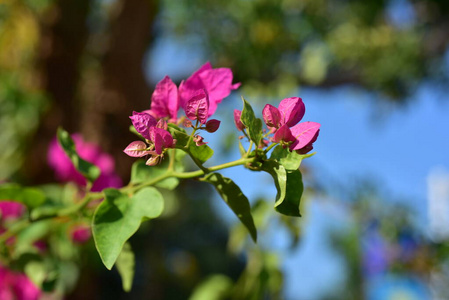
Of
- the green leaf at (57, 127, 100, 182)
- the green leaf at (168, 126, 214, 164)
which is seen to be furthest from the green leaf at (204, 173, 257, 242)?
the green leaf at (57, 127, 100, 182)

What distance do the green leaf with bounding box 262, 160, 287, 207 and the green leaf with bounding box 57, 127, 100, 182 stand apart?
0.48 ft

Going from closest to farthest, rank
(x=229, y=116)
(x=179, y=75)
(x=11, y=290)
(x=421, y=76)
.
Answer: (x=11, y=290)
(x=229, y=116)
(x=421, y=76)
(x=179, y=75)

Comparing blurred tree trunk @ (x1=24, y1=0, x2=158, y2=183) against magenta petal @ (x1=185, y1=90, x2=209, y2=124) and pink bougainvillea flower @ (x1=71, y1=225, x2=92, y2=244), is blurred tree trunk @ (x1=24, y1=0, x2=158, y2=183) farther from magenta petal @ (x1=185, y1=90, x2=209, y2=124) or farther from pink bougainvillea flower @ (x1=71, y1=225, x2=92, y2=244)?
magenta petal @ (x1=185, y1=90, x2=209, y2=124)

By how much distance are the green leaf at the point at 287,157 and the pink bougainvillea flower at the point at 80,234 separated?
0.42 m

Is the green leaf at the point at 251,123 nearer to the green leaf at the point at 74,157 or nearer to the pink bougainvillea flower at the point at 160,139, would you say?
the pink bougainvillea flower at the point at 160,139

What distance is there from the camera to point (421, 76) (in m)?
2.24

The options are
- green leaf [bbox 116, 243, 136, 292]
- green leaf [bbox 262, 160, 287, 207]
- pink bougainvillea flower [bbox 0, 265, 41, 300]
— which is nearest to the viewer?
green leaf [bbox 262, 160, 287, 207]

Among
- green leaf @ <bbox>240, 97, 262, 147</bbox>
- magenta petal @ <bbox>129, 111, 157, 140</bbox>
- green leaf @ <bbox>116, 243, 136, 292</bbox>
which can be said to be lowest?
green leaf @ <bbox>116, 243, 136, 292</bbox>

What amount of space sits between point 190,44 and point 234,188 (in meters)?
2.19

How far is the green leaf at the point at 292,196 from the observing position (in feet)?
0.66

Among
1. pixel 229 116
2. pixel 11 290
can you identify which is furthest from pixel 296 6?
pixel 11 290

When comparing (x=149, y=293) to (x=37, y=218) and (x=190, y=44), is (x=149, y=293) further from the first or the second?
(x=37, y=218)

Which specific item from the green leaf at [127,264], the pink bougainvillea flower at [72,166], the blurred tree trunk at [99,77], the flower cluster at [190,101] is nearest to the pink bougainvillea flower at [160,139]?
the flower cluster at [190,101]

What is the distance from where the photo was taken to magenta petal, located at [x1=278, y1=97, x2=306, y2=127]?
21 centimetres
